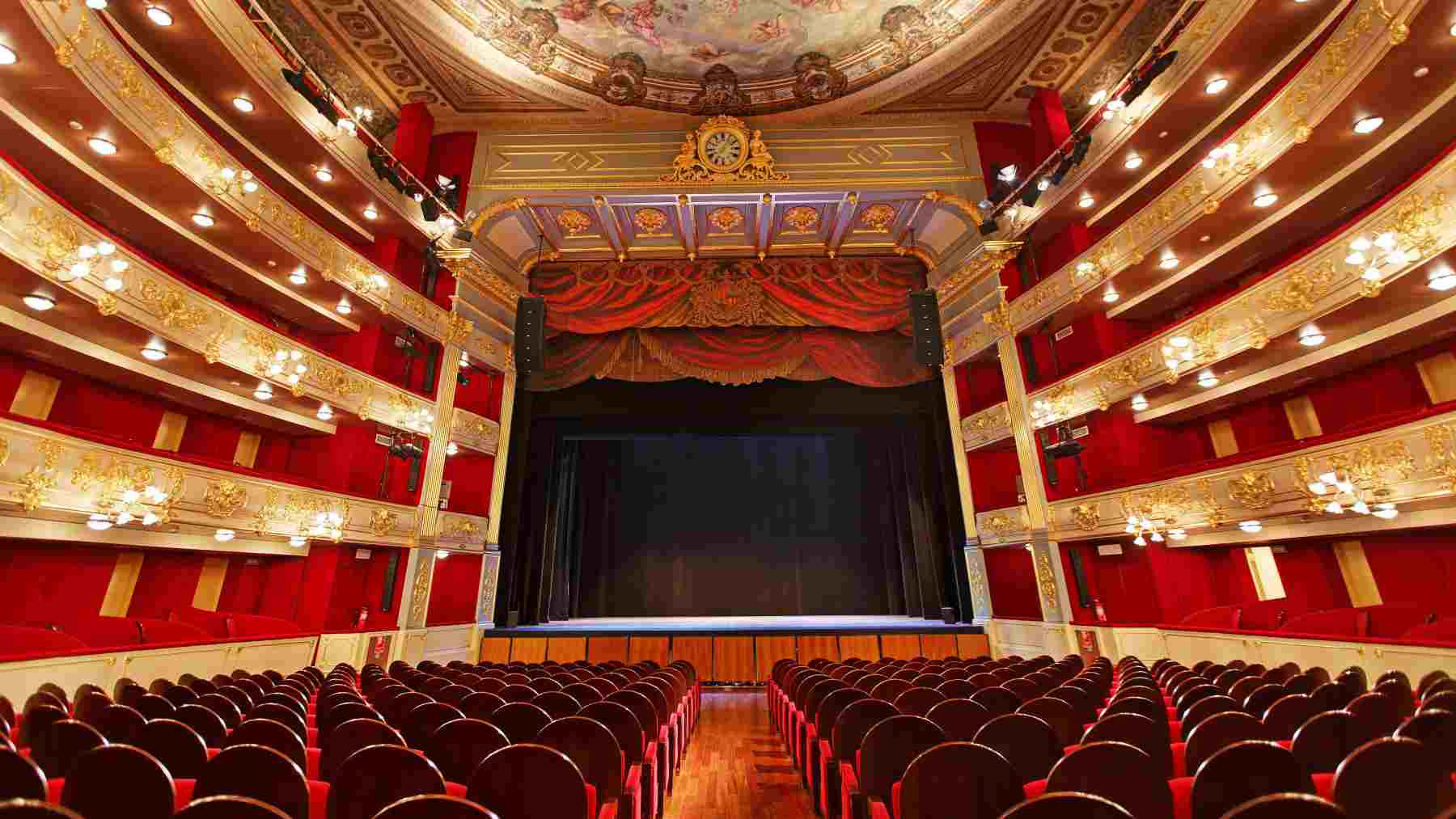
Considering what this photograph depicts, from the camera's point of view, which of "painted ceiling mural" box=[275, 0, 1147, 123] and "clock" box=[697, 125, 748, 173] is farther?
"clock" box=[697, 125, 748, 173]

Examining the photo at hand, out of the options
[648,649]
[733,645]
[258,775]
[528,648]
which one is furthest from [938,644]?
[258,775]

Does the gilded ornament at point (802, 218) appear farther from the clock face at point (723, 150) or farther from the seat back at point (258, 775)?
the seat back at point (258, 775)

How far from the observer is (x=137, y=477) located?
7168mm

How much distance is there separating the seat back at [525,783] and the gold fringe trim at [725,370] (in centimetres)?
1128

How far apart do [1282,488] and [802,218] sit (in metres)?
9.16

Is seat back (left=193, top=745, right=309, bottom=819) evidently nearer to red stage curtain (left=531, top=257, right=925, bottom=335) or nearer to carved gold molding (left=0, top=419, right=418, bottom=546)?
carved gold molding (left=0, top=419, right=418, bottom=546)

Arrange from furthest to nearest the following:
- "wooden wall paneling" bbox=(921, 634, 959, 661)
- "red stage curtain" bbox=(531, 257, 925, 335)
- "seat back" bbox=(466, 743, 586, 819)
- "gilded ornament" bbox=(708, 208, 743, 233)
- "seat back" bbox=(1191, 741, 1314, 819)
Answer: "red stage curtain" bbox=(531, 257, 925, 335)
"gilded ornament" bbox=(708, 208, 743, 233)
"wooden wall paneling" bbox=(921, 634, 959, 661)
"seat back" bbox=(466, 743, 586, 819)
"seat back" bbox=(1191, 741, 1314, 819)

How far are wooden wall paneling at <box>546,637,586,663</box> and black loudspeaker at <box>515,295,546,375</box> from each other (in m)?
5.31

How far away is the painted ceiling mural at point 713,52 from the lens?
10883 mm

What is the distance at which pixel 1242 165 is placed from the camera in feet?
26.8

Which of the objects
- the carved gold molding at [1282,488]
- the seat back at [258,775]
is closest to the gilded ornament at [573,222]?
the carved gold molding at [1282,488]

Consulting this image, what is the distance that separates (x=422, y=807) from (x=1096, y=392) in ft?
36.8

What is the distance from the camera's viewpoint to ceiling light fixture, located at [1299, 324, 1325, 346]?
7645mm

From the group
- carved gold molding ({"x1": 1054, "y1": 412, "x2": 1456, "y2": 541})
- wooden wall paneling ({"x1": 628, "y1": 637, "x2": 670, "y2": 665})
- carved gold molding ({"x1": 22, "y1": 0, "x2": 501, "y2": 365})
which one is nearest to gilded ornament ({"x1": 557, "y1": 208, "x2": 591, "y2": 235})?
→ carved gold molding ({"x1": 22, "y1": 0, "x2": 501, "y2": 365})
